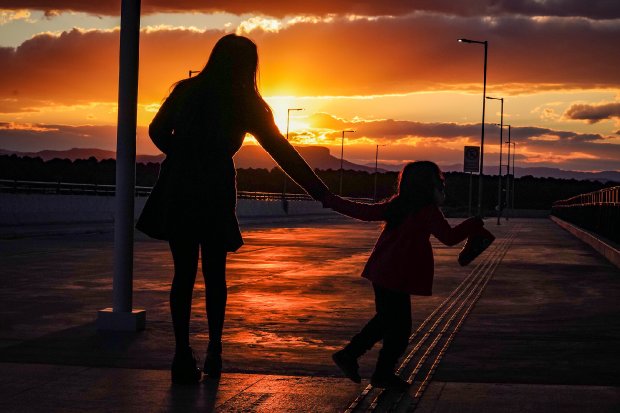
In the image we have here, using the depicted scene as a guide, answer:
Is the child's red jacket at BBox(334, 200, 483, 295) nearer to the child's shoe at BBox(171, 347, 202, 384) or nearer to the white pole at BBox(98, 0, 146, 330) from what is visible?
the child's shoe at BBox(171, 347, 202, 384)

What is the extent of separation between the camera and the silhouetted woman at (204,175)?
23.0ft

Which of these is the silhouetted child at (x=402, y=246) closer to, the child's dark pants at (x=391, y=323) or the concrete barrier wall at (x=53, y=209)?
the child's dark pants at (x=391, y=323)

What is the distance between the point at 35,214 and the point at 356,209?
30814 millimetres

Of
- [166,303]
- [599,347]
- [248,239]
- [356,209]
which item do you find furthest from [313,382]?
[248,239]

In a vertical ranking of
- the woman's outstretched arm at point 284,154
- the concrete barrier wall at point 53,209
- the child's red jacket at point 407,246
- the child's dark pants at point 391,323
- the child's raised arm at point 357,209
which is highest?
the woman's outstretched arm at point 284,154

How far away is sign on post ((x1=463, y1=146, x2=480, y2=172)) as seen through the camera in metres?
60.6

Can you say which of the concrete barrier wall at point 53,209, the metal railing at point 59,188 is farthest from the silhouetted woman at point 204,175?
the metal railing at point 59,188

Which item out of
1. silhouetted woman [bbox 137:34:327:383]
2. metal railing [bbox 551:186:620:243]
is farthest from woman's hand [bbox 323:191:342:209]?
metal railing [bbox 551:186:620:243]

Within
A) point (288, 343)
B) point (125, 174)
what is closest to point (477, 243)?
point (288, 343)

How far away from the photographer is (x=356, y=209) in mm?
6758

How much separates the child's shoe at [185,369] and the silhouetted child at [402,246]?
109 cm

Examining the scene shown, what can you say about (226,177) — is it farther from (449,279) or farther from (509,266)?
(509,266)

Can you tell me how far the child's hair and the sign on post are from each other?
53815 millimetres

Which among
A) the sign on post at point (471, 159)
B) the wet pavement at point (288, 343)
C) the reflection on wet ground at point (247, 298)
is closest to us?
the wet pavement at point (288, 343)
